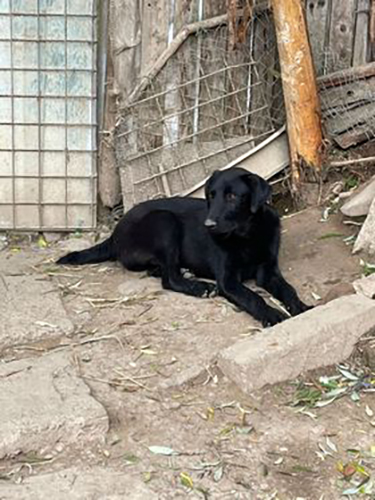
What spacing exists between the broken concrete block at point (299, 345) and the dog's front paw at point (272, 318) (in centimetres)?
39

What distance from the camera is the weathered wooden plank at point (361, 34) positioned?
22.9 feet

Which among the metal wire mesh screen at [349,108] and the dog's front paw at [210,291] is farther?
the metal wire mesh screen at [349,108]

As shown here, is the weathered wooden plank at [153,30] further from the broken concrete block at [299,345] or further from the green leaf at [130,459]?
the green leaf at [130,459]

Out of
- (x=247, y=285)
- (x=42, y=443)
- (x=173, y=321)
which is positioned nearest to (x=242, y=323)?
(x=173, y=321)

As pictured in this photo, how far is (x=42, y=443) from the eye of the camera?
369 cm

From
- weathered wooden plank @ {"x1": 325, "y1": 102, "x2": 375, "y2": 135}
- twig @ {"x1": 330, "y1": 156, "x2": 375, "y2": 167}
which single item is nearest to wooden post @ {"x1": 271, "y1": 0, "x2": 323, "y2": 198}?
twig @ {"x1": 330, "y1": 156, "x2": 375, "y2": 167}

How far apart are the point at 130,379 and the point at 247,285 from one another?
5.35 ft

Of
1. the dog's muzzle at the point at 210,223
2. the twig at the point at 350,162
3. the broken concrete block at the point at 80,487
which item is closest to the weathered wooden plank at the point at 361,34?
the twig at the point at 350,162

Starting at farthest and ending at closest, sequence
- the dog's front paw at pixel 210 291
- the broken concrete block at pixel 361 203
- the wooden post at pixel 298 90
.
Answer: the wooden post at pixel 298 90, the broken concrete block at pixel 361 203, the dog's front paw at pixel 210 291

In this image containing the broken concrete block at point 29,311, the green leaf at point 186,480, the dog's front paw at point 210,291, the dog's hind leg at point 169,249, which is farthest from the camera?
the dog's hind leg at point 169,249

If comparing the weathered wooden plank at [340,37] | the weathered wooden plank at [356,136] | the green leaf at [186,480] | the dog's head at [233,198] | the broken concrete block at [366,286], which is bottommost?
the green leaf at [186,480]

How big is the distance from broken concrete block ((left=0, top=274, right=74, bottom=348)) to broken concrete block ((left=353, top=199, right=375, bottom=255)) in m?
1.96

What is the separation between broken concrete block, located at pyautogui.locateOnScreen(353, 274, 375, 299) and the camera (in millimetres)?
4871

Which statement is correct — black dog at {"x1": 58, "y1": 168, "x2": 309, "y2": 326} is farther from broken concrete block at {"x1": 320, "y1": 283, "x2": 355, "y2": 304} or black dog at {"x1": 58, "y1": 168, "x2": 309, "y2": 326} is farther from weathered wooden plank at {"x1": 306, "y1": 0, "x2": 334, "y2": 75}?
weathered wooden plank at {"x1": 306, "y1": 0, "x2": 334, "y2": 75}
